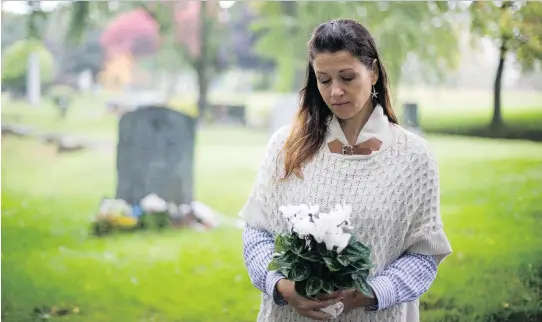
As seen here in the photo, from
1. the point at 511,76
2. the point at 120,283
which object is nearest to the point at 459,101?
the point at 511,76

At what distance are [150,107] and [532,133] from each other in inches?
60.3

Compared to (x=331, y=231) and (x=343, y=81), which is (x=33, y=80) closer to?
(x=343, y=81)

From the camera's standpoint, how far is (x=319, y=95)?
148cm

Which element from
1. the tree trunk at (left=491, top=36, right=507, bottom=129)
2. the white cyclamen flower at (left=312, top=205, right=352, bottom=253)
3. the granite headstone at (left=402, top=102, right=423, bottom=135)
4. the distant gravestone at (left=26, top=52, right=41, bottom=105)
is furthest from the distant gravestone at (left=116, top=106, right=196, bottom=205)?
the white cyclamen flower at (left=312, top=205, right=352, bottom=253)

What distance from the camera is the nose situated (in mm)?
1364

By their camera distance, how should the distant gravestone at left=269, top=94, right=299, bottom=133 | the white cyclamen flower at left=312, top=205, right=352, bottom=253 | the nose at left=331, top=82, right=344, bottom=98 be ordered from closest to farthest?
1. the white cyclamen flower at left=312, top=205, right=352, bottom=253
2. the nose at left=331, top=82, right=344, bottom=98
3. the distant gravestone at left=269, top=94, right=299, bottom=133

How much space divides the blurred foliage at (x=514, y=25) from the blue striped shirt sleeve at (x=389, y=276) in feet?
4.60

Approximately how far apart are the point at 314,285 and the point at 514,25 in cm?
166

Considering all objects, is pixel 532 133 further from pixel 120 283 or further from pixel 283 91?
pixel 120 283

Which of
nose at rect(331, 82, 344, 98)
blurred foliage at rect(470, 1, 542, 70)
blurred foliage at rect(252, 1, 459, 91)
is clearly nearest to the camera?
nose at rect(331, 82, 344, 98)

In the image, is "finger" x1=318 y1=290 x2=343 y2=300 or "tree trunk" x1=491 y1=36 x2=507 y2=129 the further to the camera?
"tree trunk" x1=491 y1=36 x2=507 y2=129

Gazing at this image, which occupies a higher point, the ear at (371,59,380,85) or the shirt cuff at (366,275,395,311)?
the ear at (371,59,380,85)

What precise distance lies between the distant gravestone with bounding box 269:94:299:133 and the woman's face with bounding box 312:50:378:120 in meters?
1.30

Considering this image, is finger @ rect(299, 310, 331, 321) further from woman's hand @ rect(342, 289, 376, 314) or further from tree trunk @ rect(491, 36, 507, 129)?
tree trunk @ rect(491, 36, 507, 129)
